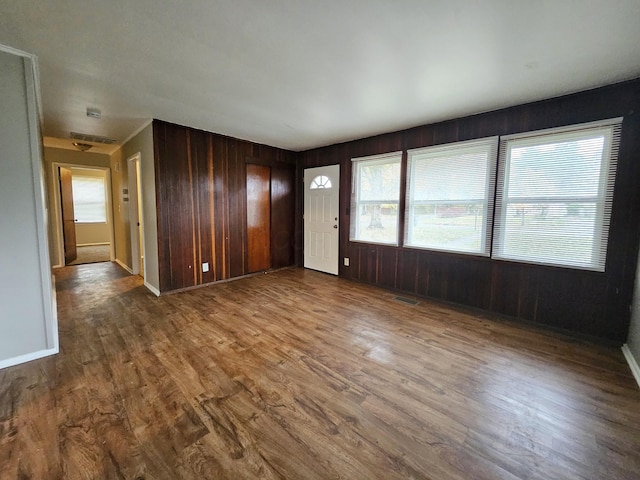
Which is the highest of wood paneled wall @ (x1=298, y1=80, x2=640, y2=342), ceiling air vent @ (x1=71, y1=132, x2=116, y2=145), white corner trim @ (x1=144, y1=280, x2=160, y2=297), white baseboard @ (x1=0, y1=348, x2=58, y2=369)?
ceiling air vent @ (x1=71, y1=132, x2=116, y2=145)

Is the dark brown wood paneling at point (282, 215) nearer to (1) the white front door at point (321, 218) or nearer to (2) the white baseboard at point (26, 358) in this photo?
(1) the white front door at point (321, 218)

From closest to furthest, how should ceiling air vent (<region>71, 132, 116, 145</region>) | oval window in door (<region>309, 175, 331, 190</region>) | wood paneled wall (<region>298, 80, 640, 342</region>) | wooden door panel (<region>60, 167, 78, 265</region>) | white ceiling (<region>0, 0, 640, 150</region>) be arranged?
white ceiling (<region>0, 0, 640, 150</region>), wood paneled wall (<region>298, 80, 640, 342</region>), ceiling air vent (<region>71, 132, 116, 145</region>), oval window in door (<region>309, 175, 331, 190</region>), wooden door panel (<region>60, 167, 78, 265</region>)

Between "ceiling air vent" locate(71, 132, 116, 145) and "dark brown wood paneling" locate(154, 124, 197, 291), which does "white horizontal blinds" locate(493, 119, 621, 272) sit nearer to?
"dark brown wood paneling" locate(154, 124, 197, 291)

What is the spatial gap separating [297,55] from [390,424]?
8.39 ft

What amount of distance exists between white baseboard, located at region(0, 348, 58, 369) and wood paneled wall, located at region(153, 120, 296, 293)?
1490 millimetres

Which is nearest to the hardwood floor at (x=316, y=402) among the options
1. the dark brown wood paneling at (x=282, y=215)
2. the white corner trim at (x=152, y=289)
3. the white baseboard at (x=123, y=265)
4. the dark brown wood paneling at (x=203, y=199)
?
the white corner trim at (x=152, y=289)

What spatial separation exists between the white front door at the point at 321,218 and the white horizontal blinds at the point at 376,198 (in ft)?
1.31

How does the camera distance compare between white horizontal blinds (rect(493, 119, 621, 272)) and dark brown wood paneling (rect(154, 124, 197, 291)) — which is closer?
white horizontal blinds (rect(493, 119, 621, 272))

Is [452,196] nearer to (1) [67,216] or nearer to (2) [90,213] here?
(1) [67,216]

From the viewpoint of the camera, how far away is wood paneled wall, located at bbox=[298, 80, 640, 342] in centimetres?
236

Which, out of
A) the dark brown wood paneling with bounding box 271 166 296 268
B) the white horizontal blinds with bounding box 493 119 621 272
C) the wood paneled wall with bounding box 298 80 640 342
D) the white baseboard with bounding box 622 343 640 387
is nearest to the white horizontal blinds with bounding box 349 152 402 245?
the wood paneled wall with bounding box 298 80 640 342

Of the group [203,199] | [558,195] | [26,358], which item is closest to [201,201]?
[203,199]

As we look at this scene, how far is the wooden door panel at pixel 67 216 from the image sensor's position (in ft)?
17.6

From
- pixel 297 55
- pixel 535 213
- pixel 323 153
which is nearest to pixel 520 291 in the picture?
pixel 535 213
